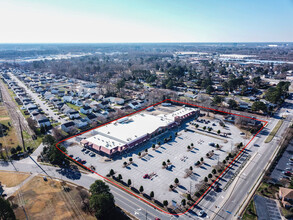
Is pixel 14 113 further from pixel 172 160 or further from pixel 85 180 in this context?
pixel 172 160

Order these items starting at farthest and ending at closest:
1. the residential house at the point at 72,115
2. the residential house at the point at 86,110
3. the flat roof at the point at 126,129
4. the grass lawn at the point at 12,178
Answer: the residential house at the point at 86,110, the residential house at the point at 72,115, the flat roof at the point at 126,129, the grass lawn at the point at 12,178

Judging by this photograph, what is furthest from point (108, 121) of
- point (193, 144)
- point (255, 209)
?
point (255, 209)

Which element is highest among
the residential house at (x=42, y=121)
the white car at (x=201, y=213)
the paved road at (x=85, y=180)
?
the residential house at (x=42, y=121)

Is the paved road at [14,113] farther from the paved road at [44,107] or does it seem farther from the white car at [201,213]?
the white car at [201,213]

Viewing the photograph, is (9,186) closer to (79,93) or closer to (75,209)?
(75,209)

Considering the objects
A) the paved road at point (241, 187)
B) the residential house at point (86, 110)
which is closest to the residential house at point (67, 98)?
the residential house at point (86, 110)

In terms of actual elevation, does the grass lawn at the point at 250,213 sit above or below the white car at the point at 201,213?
above

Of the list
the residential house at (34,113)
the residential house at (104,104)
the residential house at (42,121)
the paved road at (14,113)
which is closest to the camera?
the residential house at (42,121)

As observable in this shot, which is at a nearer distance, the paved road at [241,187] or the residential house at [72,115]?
the paved road at [241,187]
